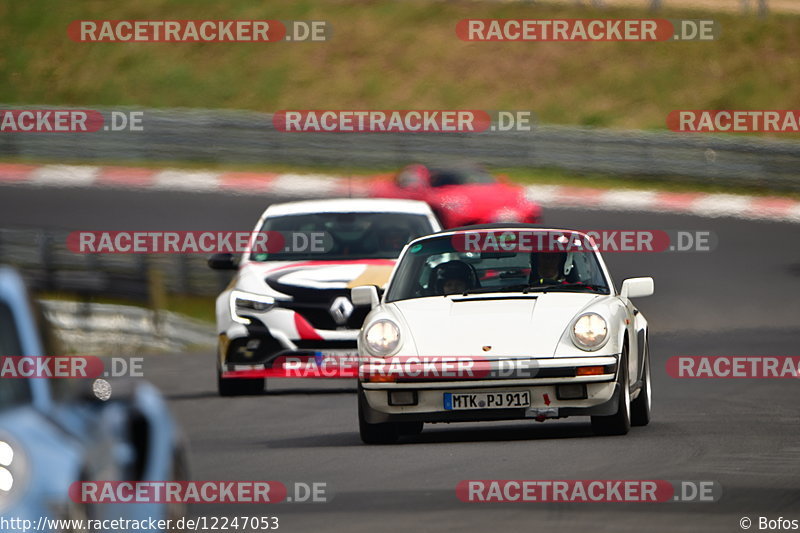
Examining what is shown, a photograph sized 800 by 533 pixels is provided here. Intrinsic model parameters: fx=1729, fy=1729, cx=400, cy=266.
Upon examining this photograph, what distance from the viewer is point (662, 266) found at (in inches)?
892

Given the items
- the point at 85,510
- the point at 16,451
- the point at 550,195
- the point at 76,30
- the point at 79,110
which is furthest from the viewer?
the point at 76,30

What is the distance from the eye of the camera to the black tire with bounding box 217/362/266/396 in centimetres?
1318

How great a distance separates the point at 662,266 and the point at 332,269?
10.2 metres

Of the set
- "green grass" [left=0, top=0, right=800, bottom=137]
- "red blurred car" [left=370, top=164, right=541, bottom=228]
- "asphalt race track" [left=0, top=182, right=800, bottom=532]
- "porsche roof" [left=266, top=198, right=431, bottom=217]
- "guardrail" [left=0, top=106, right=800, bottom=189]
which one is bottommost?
"asphalt race track" [left=0, top=182, right=800, bottom=532]

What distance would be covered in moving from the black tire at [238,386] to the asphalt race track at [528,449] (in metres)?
0.12

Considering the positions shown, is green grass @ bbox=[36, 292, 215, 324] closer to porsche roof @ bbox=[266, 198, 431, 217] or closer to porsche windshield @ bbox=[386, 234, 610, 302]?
porsche roof @ bbox=[266, 198, 431, 217]

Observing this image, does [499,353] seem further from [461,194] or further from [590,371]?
[461,194]

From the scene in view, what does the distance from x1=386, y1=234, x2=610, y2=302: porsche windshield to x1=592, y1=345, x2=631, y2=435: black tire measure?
742 millimetres

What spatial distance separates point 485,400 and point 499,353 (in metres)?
0.27

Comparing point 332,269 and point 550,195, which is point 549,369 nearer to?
point 332,269

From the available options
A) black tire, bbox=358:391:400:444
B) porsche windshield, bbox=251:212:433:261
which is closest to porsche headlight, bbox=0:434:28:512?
black tire, bbox=358:391:400:444

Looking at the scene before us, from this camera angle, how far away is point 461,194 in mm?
25562

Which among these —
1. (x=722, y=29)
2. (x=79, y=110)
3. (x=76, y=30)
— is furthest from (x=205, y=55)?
(x=722, y=29)

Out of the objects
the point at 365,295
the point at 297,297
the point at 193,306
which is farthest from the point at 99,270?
the point at 365,295
